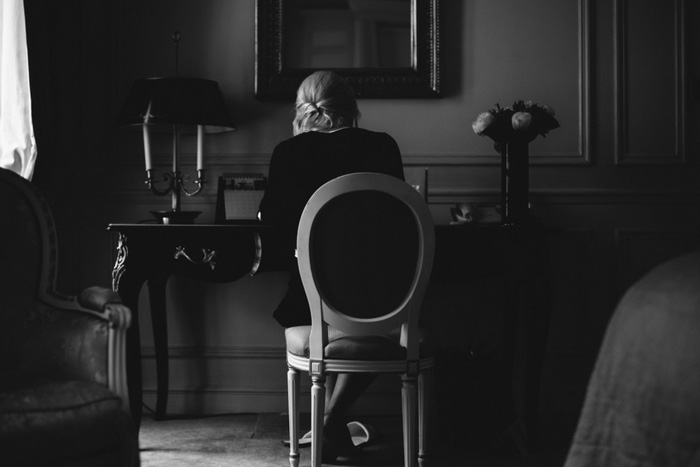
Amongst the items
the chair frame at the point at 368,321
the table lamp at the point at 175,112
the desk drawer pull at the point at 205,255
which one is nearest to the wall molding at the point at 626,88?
the chair frame at the point at 368,321

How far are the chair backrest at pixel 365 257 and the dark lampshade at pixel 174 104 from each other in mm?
887

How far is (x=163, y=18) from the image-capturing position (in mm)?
2941

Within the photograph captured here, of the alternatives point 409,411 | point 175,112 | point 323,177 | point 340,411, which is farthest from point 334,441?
point 175,112

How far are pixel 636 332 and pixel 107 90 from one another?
2429 mm

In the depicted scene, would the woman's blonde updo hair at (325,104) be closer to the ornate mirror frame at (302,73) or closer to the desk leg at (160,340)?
the ornate mirror frame at (302,73)

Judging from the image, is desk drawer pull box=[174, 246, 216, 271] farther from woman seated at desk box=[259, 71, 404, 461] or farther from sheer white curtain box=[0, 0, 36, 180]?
sheer white curtain box=[0, 0, 36, 180]

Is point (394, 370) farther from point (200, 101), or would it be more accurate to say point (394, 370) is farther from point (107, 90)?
point (107, 90)

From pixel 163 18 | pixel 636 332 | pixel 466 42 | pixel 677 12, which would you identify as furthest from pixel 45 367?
pixel 677 12

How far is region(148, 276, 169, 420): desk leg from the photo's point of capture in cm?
279

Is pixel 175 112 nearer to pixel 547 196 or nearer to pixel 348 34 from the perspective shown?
pixel 348 34

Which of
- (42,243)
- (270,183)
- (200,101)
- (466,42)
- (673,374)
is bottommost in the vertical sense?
(673,374)

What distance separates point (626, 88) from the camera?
2963mm

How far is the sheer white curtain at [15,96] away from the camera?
2445mm

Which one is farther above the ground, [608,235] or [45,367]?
[608,235]
